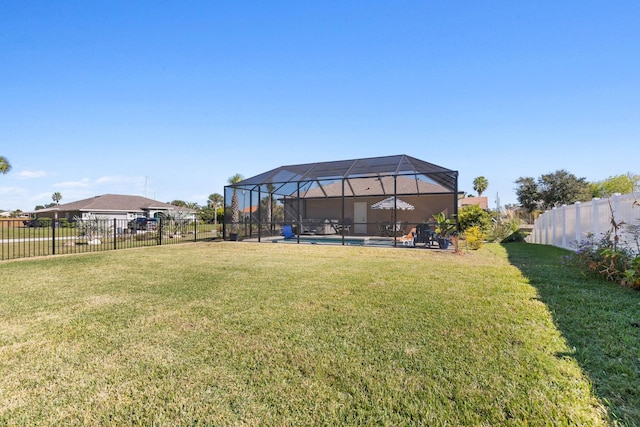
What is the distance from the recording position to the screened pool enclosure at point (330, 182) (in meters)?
13.1

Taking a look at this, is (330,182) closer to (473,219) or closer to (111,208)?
(473,219)

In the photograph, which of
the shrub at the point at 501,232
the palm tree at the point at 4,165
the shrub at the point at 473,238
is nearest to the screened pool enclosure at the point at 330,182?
the shrub at the point at 473,238

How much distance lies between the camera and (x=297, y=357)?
2.54 meters

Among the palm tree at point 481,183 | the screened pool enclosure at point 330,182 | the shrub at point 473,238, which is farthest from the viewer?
the palm tree at point 481,183

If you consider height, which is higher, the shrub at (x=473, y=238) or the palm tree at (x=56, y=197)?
the palm tree at (x=56, y=197)

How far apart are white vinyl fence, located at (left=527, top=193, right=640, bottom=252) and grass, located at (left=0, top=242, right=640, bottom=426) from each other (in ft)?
8.92

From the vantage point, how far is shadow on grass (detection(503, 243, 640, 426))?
2.00 metres

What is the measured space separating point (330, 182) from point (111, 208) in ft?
107

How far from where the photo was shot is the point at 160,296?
15.1 feet

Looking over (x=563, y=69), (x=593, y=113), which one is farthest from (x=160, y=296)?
(x=593, y=113)

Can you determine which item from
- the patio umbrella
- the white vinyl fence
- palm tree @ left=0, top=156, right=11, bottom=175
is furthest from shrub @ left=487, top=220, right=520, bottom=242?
palm tree @ left=0, top=156, right=11, bottom=175

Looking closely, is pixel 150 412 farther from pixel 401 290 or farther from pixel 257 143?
pixel 257 143

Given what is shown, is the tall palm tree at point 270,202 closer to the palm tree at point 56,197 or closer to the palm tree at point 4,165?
the palm tree at point 4,165

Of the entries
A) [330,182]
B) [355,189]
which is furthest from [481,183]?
[330,182]
